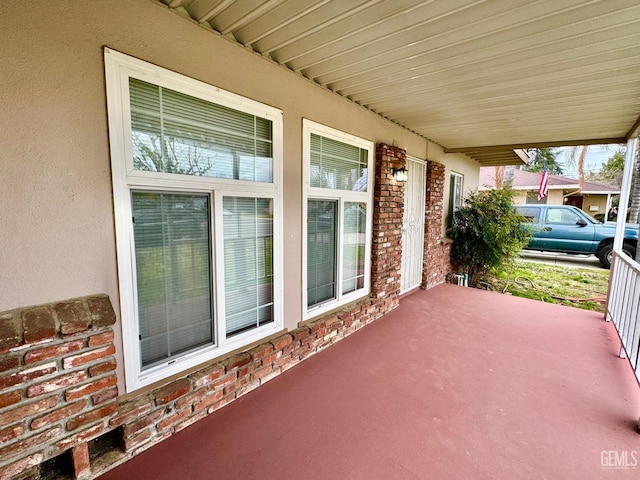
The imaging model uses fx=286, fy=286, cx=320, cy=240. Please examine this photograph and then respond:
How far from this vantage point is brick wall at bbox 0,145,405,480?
53.4 inches

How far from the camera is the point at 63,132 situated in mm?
1494

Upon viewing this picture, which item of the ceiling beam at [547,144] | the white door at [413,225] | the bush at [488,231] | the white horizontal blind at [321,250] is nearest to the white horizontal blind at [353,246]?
the white horizontal blind at [321,250]

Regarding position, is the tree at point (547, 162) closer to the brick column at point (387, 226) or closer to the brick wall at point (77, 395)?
the brick column at point (387, 226)

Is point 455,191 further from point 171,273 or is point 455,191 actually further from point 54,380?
point 54,380

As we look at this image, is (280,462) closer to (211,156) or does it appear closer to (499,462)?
(499,462)

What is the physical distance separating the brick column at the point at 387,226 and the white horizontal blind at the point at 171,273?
243cm

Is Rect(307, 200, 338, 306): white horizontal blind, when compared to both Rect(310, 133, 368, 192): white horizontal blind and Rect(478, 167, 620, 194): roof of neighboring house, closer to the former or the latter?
Rect(310, 133, 368, 192): white horizontal blind

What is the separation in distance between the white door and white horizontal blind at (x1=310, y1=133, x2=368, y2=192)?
146 centimetres

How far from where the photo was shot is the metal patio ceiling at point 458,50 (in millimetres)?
1760

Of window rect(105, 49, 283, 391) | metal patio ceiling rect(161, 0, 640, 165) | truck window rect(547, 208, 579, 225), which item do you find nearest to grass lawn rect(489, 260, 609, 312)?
truck window rect(547, 208, 579, 225)

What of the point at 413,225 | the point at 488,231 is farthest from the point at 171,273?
the point at 488,231

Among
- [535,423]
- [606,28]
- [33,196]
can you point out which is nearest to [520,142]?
[606,28]

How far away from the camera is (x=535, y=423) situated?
2.14 m

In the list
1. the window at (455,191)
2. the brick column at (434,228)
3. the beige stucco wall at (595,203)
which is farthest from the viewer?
the beige stucco wall at (595,203)
